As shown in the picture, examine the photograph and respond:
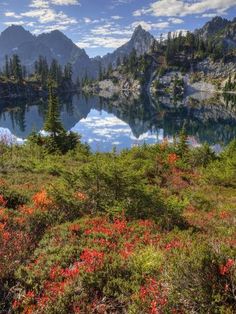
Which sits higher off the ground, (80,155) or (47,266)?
(47,266)

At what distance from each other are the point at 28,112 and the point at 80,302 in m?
118

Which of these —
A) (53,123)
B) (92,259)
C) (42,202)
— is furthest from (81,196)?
(53,123)

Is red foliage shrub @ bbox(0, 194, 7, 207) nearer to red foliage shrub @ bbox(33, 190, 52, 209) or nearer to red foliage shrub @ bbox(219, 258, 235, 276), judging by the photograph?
red foliage shrub @ bbox(33, 190, 52, 209)

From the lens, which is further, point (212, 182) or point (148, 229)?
point (212, 182)

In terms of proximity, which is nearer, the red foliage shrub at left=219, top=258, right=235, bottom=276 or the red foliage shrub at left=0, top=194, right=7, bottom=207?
the red foliage shrub at left=219, top=258, right=235, bottom=276

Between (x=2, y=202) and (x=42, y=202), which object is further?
(x=2, y=202)

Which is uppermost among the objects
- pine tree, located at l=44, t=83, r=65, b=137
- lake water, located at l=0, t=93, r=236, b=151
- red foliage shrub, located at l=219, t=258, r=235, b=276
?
red foliage shrub, located at l=219, t=258, r=235, b=276

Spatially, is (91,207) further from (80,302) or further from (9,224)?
(80,302)

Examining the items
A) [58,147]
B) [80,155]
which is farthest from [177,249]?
[58,147]

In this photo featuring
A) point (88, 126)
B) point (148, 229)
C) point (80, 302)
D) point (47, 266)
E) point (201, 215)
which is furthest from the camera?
point (88, 126)

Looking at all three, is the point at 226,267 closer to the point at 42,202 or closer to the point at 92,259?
the point at 92,259

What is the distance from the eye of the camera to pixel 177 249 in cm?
899

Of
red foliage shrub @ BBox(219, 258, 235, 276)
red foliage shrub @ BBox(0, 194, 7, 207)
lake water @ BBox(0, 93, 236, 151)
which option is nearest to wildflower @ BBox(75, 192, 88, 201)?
red foliage shrub @ BBox(0, 194, 7, 207)

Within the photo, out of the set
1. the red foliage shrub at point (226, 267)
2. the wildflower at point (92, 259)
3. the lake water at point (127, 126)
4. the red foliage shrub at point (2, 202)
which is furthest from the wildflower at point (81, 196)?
the lake water at point (127, 126)
